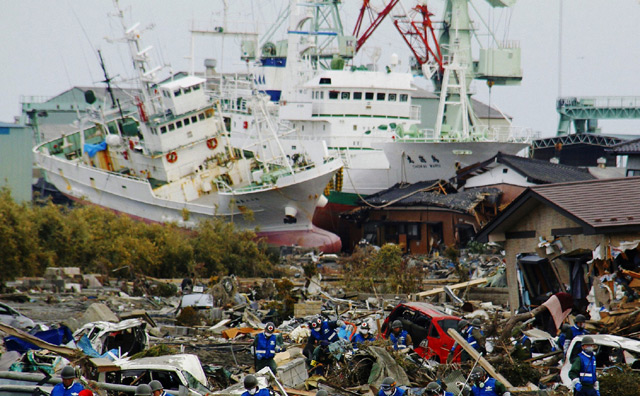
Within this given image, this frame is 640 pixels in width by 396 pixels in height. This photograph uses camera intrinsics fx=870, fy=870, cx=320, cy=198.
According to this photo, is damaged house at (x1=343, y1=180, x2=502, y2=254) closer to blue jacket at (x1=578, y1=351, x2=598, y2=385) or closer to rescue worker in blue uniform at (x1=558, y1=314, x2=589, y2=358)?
rescue worker in blue uniform at (x1=558, y1=314, x2=589, y2=358)

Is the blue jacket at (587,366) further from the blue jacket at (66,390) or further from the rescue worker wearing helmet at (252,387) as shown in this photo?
the blue jacket at (66,390)

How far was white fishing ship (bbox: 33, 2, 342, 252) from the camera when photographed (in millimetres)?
42969

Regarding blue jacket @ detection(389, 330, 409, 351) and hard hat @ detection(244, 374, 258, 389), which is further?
blue jacket @ detection(389, 330, 409, 351)

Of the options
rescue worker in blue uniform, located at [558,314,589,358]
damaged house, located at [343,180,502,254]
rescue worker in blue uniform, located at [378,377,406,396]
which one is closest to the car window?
rescue worker in blue uniform, located at [558,314,589,358]

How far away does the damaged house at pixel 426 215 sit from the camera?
38750mm

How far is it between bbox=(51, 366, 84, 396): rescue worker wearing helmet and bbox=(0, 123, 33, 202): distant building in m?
38.9

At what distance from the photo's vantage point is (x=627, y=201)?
15570 mm

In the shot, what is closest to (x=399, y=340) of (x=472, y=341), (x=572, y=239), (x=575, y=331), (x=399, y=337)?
(x=399, y=337)

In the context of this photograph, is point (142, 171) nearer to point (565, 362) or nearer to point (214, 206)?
point (214, 206)

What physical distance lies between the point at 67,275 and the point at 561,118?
46915 mm

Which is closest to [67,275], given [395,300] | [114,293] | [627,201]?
[114,293]

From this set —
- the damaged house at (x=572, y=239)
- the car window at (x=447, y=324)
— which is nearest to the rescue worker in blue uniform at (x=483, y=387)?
the car window at (x=447, y=324)

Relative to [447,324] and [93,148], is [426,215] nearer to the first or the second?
[93,148]

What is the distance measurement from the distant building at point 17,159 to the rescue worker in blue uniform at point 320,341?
35.4 metres
